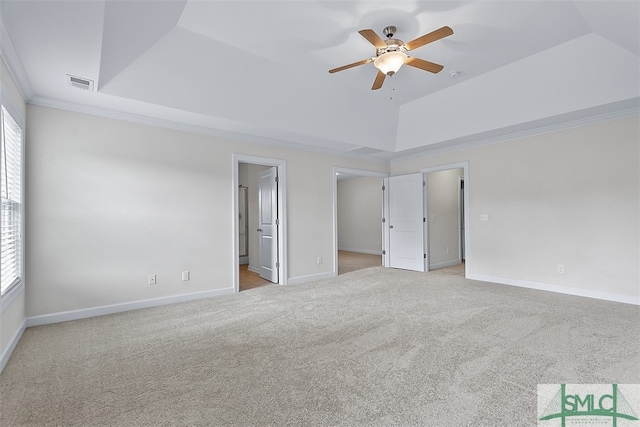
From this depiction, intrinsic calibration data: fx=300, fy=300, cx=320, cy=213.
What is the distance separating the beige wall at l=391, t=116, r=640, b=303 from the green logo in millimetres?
2850

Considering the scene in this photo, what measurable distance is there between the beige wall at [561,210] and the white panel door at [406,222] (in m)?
0.99

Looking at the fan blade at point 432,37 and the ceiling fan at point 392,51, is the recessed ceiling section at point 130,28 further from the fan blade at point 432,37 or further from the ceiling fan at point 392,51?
the fan blade at point 432,37

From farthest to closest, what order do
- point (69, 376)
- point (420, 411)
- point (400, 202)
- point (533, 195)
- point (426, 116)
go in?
point (400, 202), point (426, 116), point (533, 195), point (69, 376), point (420, 411)

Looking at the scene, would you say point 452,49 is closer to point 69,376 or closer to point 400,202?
point 400,202

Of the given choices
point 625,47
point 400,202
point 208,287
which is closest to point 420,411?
point 208,287

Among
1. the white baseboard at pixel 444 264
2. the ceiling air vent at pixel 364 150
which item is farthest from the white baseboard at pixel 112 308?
the white baseboard at pixel 444 264

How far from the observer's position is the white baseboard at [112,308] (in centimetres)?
330

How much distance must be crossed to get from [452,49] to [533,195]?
9.10 feet

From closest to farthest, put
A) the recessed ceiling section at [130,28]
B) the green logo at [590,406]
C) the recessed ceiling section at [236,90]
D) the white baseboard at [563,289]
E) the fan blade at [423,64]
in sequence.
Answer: the green logo at [590,406]
the recessed ceiling section at [130,28]
the fan blade at [423,64]
the recessed ceiling section at [236,90]
the white baseboard at [563,289]

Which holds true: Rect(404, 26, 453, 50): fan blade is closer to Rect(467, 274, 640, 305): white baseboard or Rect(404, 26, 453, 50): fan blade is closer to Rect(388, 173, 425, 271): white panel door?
Rect(388, 173, 425, 271): white panel door

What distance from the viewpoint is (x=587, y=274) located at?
166 inches

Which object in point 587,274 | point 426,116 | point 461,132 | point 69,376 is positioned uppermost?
point 426,116

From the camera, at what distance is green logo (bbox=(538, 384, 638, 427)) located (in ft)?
5.71

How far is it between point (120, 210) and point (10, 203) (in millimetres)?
1026
